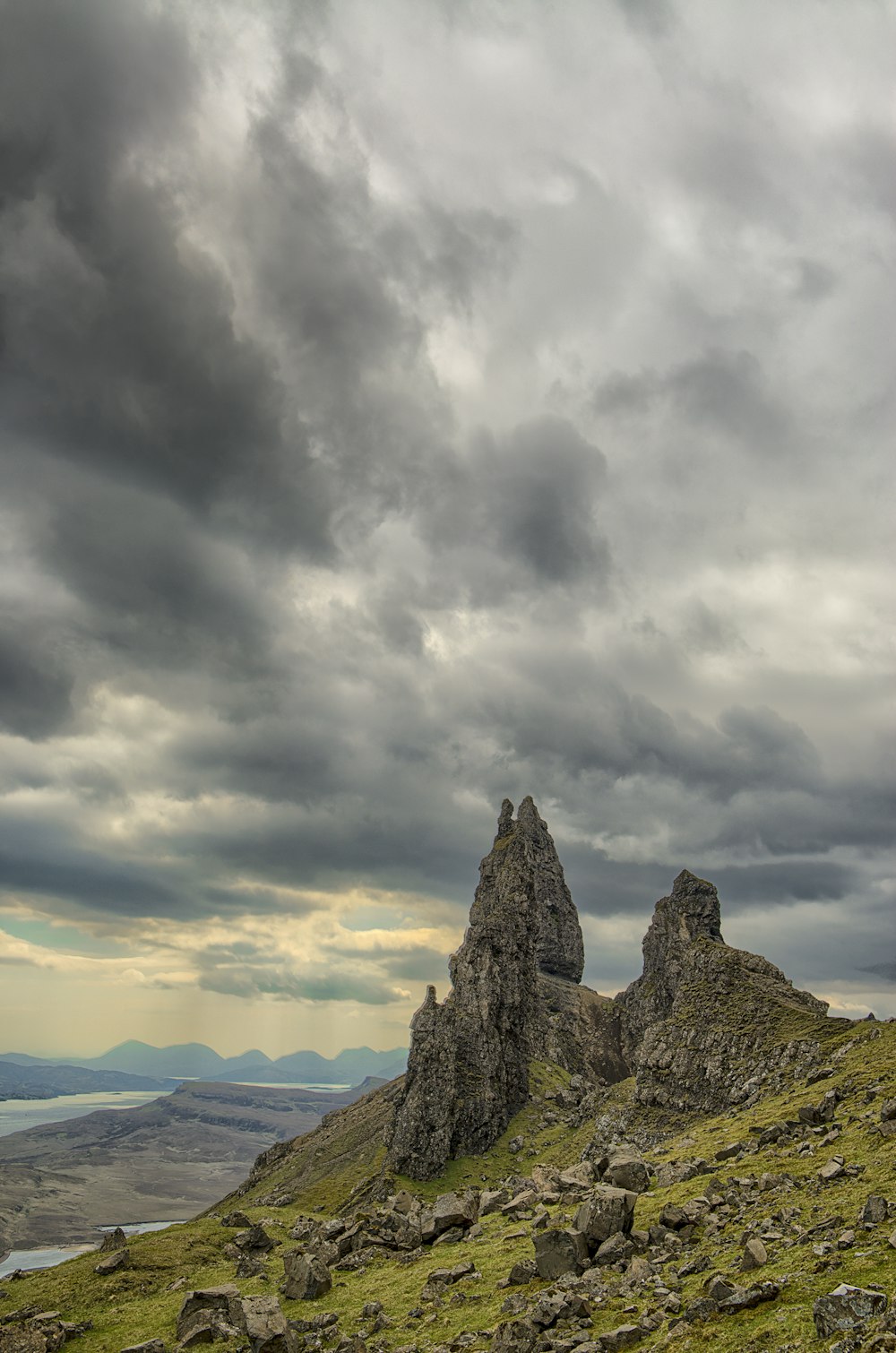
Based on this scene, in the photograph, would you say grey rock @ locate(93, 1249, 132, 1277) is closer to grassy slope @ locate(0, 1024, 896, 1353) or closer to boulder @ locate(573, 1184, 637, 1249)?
grassy slope @ locate(0, 1024, 896, 1353)

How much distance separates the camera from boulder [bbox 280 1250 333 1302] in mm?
66625

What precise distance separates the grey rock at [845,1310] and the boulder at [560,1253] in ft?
82.6

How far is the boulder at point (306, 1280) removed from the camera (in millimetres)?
66625

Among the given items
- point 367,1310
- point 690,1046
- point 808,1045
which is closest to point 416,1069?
point 690,1046

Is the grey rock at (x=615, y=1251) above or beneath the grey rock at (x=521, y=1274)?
above

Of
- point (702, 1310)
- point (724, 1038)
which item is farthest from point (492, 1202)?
point (724, 1038)

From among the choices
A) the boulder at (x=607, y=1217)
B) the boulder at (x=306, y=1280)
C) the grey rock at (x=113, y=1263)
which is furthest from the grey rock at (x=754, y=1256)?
the grey rock at (x=113, y=1263)

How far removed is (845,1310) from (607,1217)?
2638 centimetres

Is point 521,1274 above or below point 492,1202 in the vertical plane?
above

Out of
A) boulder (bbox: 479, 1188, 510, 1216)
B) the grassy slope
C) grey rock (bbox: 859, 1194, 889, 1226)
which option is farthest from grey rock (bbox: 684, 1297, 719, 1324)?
boulder (bbox: 479, 1188, 510, 1216)

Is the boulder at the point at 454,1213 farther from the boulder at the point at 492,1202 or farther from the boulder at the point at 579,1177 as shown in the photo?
the boulder at the point at 579,1177

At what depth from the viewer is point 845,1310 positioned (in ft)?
103

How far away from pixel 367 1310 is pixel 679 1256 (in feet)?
79.9

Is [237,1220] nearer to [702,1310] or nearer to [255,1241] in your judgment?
[255,1241]
